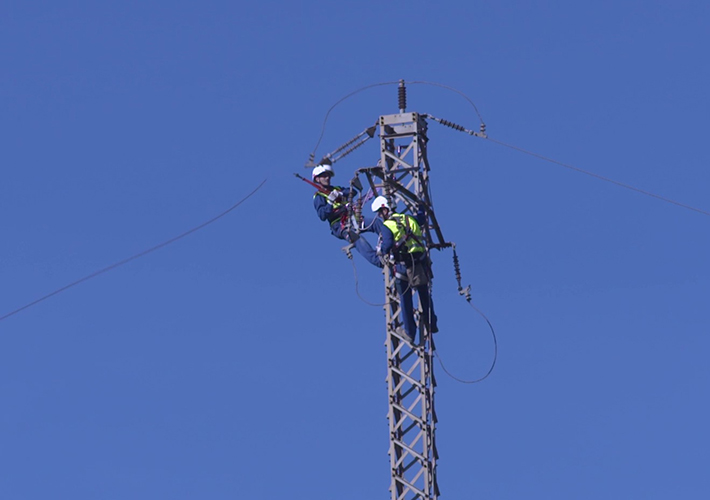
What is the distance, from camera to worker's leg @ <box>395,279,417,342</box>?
41094mm

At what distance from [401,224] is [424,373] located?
2.40 meters

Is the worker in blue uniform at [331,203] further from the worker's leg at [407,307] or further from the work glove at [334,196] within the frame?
the worker's leg at [407,307]

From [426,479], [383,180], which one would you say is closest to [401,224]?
[383,180]

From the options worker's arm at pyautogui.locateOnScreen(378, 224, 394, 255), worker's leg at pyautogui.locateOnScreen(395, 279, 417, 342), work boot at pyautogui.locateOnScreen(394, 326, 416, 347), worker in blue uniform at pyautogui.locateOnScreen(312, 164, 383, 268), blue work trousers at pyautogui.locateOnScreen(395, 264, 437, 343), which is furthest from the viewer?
worker in blue uniform at pyautogui.locateOnScreen(312, 164, 383, 268)

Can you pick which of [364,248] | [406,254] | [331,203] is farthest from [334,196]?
[406,254]

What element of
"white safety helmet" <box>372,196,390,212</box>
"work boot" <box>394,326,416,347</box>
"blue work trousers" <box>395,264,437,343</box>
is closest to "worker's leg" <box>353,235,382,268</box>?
"blue work trousers" <box>395,264,437,343</box>

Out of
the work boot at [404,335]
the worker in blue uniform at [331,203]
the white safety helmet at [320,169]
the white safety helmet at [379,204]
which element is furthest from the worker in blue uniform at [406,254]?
the white safety helmet at [320,169]

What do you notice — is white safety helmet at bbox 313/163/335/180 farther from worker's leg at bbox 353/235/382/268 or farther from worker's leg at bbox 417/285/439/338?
worker's leg at bbox 417/285/439/338

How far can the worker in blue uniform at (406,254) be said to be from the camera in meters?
41.6

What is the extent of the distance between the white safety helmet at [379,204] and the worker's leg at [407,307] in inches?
44.7

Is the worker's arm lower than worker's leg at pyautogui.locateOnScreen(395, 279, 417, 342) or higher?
higher

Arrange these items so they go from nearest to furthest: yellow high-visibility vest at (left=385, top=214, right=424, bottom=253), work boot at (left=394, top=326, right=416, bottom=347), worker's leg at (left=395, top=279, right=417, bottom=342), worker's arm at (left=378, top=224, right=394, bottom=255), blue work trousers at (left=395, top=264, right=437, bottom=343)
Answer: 1. work boot at (left=394, top=326, right=416, bottom=347)
2. worker's leg at (left=395, top=279, right=417, bottom=342)
3. blue work trousers at (left=395, top=264, right=437, bottom=343)
4. worker's arm at (left=378, top=224, right=394, bottom=255)
5. yellow high-visibility vest at (left=385, top=214, right=424, bottom=253)

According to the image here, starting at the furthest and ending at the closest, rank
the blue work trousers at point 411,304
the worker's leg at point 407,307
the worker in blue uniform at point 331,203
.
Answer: the worker in blue uniform at point 331,203
the blue work trousers at point 411,304
the worker's leg at point 407,307

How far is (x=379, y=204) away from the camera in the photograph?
137ft
